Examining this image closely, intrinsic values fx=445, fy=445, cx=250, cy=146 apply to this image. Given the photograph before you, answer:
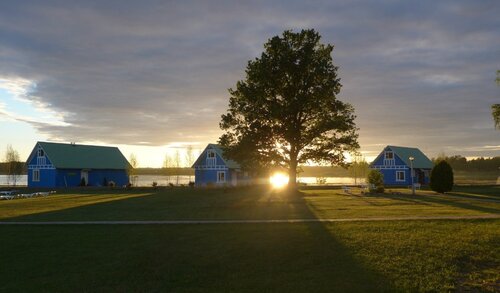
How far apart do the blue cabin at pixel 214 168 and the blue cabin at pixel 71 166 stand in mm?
13091

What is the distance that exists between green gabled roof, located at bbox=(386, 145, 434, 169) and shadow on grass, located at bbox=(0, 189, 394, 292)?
52.9 meters

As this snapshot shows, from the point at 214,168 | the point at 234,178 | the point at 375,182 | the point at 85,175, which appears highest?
the point at 214,168

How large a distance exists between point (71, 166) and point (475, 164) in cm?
12838

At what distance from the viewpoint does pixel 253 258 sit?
1303cm

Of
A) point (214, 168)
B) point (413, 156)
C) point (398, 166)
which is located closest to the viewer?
point (214, 168)

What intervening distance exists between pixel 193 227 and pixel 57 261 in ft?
19.2

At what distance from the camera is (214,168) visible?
198 feet

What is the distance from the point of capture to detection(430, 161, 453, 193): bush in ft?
124

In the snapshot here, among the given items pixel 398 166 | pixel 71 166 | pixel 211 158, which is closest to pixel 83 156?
pixel 71 166

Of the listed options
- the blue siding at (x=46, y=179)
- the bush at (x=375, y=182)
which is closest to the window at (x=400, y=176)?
the bush at (x=375, y=182)

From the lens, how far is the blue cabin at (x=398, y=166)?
6562 centimetres

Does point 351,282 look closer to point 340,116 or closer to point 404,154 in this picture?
point 340,116

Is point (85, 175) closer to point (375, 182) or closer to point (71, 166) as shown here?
point (71, 166)

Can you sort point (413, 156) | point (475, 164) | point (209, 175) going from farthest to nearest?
point (475, 164) → point (413, 156) → point (209, 175)
